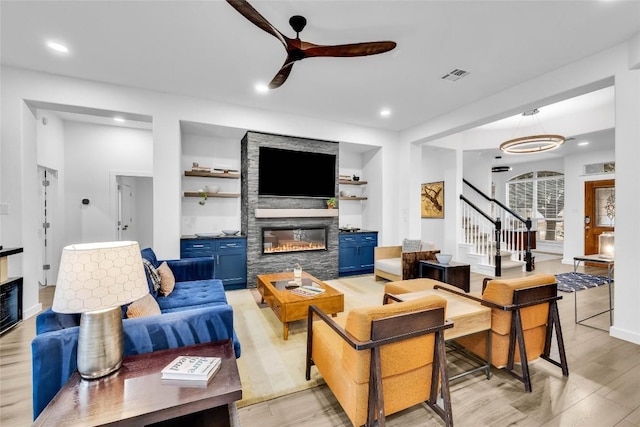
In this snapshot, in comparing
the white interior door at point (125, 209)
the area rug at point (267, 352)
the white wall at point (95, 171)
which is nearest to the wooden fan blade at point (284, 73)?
the area rug at point (267, 352)

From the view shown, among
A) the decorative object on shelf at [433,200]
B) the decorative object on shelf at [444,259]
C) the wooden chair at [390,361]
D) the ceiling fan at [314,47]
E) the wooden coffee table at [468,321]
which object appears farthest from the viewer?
the decorative object on shelf at [433,200]

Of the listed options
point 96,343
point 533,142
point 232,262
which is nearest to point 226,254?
point 232,262

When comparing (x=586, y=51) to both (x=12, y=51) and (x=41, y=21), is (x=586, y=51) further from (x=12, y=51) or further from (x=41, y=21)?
(x=12, y=51)

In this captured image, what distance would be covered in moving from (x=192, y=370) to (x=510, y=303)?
215 cm

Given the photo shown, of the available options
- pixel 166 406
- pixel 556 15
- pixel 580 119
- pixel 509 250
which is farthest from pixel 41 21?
pixel 509 250

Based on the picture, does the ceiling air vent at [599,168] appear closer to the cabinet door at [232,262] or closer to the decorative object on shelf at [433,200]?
the decorative object on shelf at [433,200]

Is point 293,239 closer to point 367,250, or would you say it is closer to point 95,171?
point 367,250

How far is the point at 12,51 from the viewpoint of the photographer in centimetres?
312

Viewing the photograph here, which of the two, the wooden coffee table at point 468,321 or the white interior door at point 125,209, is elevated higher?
the white interior door at point 125,209

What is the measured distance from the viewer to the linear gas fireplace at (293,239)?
5.11 meters

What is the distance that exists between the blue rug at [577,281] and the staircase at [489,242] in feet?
2.62

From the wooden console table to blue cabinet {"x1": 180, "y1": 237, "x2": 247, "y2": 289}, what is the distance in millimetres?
3143

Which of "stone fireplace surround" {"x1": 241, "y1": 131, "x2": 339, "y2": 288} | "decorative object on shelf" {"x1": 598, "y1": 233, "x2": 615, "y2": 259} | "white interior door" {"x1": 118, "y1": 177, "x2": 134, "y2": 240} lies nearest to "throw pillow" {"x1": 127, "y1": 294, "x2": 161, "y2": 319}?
"stone fireplace surround" {"x1": 241, "y1": 131, "x2": 339, "y2": 288}

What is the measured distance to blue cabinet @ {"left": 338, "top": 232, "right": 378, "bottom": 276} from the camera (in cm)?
570
